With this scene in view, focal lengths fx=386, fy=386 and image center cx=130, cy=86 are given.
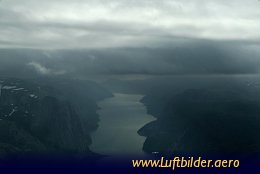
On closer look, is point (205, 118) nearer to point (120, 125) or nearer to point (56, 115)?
point (120, 125)

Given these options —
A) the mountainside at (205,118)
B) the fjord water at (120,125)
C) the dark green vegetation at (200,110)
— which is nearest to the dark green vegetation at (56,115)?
the fjord water at (120,125)

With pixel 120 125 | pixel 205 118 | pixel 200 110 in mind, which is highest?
pixel 200 110

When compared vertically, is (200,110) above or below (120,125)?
above

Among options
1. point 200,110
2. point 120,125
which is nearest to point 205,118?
point 200,110

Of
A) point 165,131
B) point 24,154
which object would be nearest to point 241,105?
point 165,131

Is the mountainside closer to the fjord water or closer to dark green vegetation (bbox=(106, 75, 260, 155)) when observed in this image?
dark green vegetation (bbox=(106, 75, 260, 155))

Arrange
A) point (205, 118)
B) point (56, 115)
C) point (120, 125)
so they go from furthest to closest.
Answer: point (120, 125)
point (205, 118)
point (56, 115)
